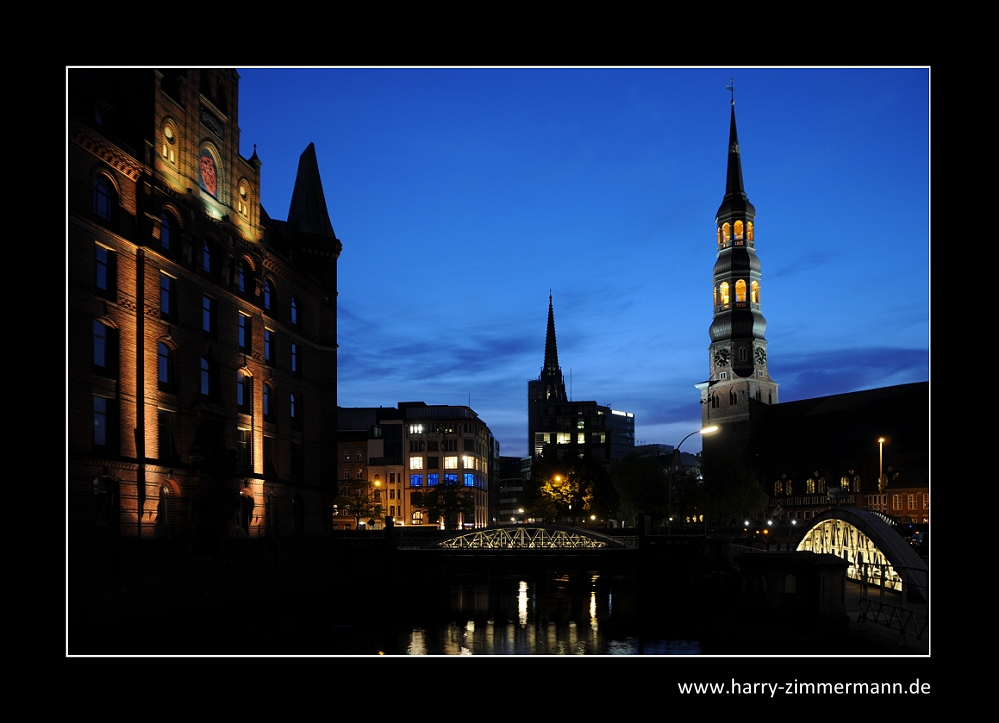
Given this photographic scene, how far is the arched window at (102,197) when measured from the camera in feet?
146

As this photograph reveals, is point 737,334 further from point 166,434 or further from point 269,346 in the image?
point 166,434

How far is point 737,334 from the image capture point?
16250cm

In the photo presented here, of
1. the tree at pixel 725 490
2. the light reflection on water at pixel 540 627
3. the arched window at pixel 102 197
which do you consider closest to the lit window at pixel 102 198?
the arched window at pixel 102 197

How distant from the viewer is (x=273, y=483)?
2435 inches

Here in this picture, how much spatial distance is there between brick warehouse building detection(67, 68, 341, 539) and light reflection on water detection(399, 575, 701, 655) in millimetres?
14281

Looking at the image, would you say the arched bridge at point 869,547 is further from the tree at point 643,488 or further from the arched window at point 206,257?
the tree at point 643,488

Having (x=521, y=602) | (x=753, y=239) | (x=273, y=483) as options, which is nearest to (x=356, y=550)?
(x=273, y=483)

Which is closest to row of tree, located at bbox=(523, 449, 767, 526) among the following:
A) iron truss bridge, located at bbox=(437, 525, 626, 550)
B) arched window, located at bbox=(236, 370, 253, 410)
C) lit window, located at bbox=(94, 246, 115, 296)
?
iron truss bridge, located at bbox=(437, 525, 626, 550)

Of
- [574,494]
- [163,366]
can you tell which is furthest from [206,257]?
[574,494]

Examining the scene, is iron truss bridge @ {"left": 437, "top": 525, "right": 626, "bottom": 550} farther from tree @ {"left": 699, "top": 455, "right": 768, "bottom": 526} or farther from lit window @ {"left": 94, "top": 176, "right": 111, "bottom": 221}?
lit window @ {"left": 94, "top": 176, "right": 111, "bottom": 221}
